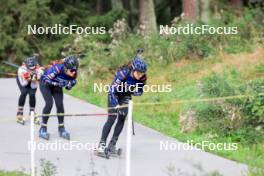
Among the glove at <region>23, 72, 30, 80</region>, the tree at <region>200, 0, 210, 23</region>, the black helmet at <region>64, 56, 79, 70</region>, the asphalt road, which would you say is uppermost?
the tree at <region>200, 0, 210, 23</region>

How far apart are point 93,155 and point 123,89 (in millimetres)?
1240

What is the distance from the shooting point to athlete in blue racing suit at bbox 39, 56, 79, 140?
46.6ft

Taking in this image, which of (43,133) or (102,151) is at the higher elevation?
(43,133)

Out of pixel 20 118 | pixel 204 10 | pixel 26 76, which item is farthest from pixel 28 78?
pixel 204 10

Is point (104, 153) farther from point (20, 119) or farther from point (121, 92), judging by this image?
point (20, 119)

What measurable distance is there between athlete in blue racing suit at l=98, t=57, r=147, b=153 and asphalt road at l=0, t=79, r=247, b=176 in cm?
48

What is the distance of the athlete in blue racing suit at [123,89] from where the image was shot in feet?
42.8

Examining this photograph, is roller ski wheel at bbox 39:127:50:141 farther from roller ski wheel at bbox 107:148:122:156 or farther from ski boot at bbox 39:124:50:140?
roller ski wheel at bbox 107:148:122:156

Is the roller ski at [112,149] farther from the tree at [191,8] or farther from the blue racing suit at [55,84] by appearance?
the tree at [191,8]

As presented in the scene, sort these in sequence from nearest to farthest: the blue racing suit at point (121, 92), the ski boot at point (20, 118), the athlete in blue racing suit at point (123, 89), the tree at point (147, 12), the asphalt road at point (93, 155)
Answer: the asphalt road at point (93, 155) → the athlete in blue racing suit at point (123, 89) → the blue racing suit at point (121, 92) → the ski boot at point (20, 118) → the tree at point (147, 12)

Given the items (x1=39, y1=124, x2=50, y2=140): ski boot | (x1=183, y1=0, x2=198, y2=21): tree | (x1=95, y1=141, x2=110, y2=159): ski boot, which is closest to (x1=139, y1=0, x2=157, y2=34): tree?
(x1=183, y1=0, x2=198, y2=21): tree

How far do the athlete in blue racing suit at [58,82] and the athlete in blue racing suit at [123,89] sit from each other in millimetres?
1133

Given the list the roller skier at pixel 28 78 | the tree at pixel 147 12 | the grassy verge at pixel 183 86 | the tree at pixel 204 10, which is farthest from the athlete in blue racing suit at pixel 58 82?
the tree at pixel 147 12

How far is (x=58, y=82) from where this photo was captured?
1452 cm
